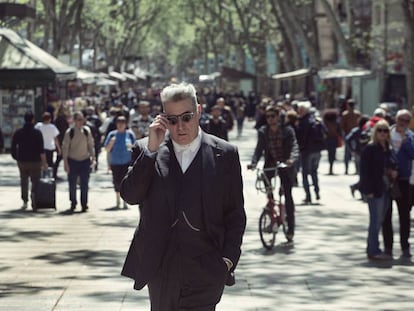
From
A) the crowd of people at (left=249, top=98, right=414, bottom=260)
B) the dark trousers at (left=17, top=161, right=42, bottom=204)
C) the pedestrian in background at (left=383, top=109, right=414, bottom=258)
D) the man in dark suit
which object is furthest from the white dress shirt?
the dark trousers at (left=17, top=161, right=42, bottom=204)

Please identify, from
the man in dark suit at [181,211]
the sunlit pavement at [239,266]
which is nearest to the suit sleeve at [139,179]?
the man in dark suit at [181,211]

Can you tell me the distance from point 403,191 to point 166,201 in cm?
823

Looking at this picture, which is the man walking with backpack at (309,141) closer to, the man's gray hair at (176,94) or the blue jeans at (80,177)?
the blue jeans at (80,177)

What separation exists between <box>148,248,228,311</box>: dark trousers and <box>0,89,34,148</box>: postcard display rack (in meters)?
29.4

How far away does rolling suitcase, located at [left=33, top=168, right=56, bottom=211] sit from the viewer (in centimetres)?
1844

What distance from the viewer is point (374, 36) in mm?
52219

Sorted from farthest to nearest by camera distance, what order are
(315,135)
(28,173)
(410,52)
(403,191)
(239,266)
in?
(410,52) → (315,135) → (28,173) → (403,191) → (239,266)

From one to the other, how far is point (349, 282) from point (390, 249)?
6.70 ft

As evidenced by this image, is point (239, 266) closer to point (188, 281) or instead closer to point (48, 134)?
point (188, 281)

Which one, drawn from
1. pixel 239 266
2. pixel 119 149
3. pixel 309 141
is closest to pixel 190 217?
pixel 239 266

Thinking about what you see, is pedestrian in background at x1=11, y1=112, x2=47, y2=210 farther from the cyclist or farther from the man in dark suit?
the man in dark suit

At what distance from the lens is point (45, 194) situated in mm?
18406

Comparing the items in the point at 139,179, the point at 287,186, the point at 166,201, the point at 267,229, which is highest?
the point at 139,179

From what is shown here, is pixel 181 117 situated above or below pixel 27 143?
above
